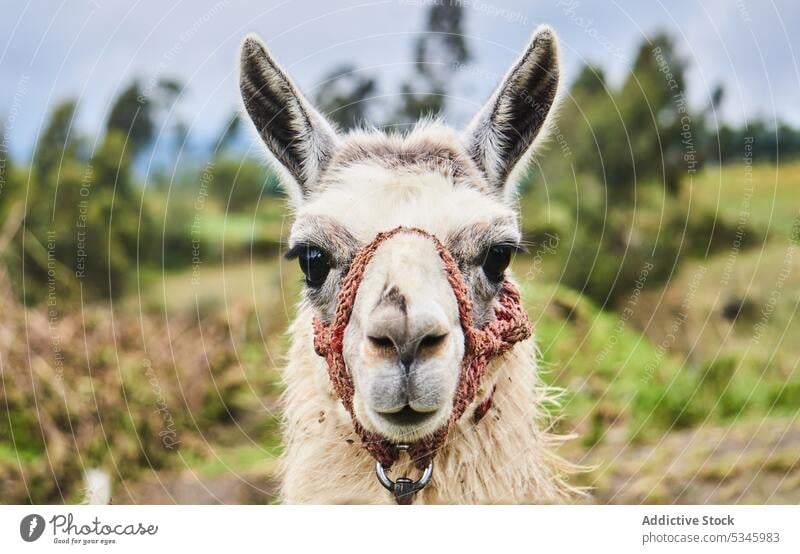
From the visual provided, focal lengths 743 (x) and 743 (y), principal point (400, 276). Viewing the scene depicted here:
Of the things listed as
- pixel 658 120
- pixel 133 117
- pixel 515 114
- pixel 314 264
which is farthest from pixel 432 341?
pixel 658 120

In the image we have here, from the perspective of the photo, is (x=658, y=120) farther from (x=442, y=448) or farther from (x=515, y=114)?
(x=442, y=448)

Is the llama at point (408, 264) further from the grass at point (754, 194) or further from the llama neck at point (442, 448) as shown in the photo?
the grass at point (754, 194)

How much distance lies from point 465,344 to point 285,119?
1.21m

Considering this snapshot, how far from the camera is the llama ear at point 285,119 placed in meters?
2.99

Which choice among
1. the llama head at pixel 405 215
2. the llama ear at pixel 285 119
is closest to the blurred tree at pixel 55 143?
the llama ear at pixel 285 119

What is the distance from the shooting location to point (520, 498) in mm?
3207

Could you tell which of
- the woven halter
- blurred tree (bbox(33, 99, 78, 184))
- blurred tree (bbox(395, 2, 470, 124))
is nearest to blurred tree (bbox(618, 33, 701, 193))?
blurred tree (bbox(395, 2, 470, 124))

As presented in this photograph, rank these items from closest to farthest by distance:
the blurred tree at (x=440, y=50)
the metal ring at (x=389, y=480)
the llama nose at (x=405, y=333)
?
the llama nose at (x=405, y=333) → the metal ring at (x=389, y=480) → the blurred tree at (x=440, y=50)

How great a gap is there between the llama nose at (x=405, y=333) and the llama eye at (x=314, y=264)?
18.5 inches

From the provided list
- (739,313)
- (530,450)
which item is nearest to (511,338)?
(530,450)

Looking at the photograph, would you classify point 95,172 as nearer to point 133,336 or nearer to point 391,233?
point 133,336

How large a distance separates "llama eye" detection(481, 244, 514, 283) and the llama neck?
36cm

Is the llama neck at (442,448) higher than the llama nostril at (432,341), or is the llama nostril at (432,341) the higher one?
the llama nostril at (432,341)

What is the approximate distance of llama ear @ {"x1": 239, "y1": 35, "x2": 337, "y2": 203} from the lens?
9.82 ft
